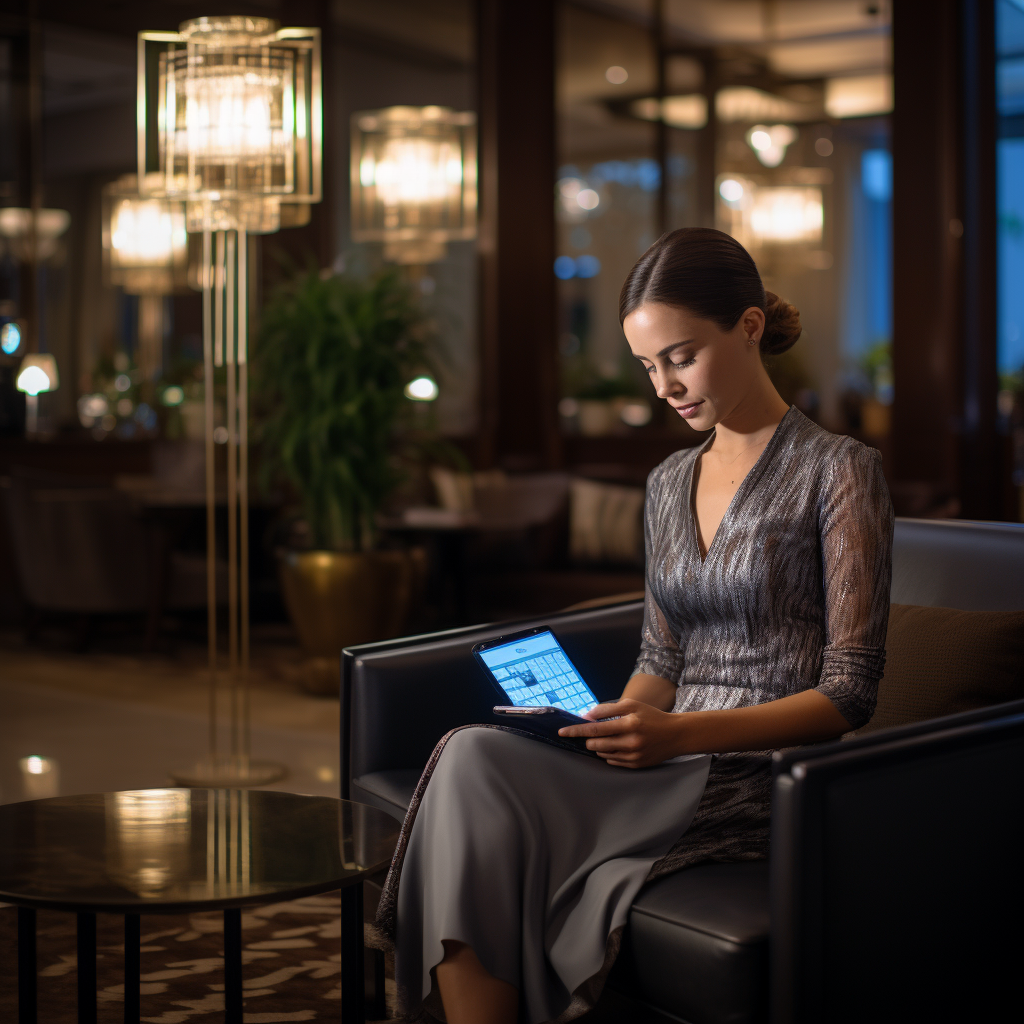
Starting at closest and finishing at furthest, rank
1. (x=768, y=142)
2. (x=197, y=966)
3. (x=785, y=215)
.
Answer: (x=197, y=966) < (x=785, y=215) < (x=768, y=142)

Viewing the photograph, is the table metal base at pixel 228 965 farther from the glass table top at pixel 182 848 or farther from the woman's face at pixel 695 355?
the woman's face at pixel 695 355

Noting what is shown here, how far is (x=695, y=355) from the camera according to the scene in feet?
5.90

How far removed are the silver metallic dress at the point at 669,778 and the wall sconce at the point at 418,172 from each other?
16.9 feet

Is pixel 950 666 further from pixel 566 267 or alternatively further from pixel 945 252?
pixel 566 267

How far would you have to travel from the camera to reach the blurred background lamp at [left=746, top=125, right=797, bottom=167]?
9664 mm

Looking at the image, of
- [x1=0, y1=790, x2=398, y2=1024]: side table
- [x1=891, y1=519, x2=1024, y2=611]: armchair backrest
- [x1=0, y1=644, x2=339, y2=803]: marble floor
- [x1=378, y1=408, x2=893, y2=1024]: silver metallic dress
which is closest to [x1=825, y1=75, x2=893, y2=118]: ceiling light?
[x1=0, y1=644, x2=339, y2=803]: marble floor

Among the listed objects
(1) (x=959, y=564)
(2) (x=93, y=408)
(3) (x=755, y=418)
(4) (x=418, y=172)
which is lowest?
(1) (x=959, y=564)

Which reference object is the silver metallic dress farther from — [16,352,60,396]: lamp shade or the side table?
[16,352,60,396]: lamp shade

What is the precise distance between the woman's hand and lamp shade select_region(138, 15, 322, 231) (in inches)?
105

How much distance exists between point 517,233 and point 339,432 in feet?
9.81

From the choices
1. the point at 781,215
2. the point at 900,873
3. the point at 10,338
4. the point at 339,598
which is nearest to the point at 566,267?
the point at 781,215

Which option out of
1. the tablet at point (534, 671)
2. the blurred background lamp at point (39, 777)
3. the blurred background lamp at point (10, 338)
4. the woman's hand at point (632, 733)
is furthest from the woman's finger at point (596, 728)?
the blurred background lamp at point (10, 338)

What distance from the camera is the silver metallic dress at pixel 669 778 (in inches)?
61.8

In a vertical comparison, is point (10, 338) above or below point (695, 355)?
above
